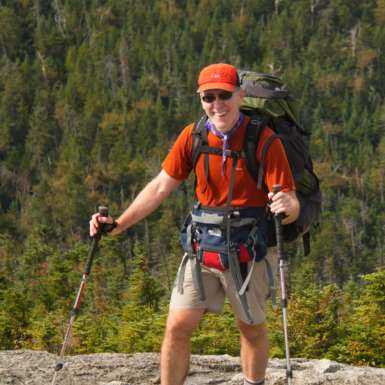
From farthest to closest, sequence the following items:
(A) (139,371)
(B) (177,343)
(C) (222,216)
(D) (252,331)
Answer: (A) (139,371) < (D) (252,331) < (B) (177,343) < (C) (222,216)

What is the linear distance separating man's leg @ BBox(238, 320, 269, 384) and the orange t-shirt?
883 millimetres

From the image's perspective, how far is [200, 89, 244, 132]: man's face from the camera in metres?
5.43

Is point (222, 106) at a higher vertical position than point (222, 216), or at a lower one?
higher

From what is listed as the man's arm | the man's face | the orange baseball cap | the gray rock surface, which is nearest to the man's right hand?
the man's arm

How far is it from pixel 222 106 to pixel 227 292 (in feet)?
4.13

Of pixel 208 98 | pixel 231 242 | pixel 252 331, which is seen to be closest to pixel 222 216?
pixel 231 242

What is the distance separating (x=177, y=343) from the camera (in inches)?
222

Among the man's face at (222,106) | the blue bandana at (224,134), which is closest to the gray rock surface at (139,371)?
the blue bandana at (224,134)

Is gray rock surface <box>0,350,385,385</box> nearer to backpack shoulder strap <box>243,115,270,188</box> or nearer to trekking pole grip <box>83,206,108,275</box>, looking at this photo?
trekking pole grip <box>83,206,108,275</box>

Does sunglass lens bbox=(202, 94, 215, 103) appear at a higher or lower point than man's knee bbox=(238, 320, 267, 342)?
higher

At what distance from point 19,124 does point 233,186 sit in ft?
604

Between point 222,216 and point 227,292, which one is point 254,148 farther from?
point 227,292

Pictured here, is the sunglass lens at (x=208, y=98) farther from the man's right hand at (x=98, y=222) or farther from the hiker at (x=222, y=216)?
the man's right hand at (x=98, y=222)

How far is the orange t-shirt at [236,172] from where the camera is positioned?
17.7 feet
